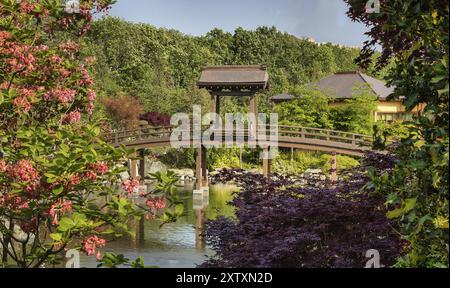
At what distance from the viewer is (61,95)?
535cm

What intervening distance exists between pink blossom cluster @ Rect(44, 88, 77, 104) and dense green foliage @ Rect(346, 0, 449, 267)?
3.32 meters

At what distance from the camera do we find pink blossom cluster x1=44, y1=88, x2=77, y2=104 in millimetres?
5355

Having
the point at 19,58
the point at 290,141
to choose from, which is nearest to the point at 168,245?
the point at 290,141

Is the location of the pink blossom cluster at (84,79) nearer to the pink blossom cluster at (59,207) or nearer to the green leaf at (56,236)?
the pink blossom cluster at (59,207)

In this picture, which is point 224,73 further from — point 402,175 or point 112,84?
point 402,175

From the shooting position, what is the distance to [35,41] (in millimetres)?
5918

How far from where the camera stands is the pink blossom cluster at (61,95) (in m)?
5.36

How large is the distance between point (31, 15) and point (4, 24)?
0.46 meters

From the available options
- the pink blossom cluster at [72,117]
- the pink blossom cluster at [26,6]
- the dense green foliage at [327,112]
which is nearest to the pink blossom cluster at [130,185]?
the pink blossom cluster at [72,117]

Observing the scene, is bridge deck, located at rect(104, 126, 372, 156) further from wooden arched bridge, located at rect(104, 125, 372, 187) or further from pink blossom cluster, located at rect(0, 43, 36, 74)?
pink blossom cluster, located at rect(0, 43, 36, 74)

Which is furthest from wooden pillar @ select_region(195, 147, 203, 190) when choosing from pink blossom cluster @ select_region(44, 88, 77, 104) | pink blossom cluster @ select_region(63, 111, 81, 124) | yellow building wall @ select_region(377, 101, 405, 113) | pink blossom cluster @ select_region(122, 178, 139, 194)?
pink blossom cluster @ select_region(122, 178, 139, 194)

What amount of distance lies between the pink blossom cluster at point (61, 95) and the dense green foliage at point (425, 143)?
3.32m

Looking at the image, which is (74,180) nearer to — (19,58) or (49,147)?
(49,147)
